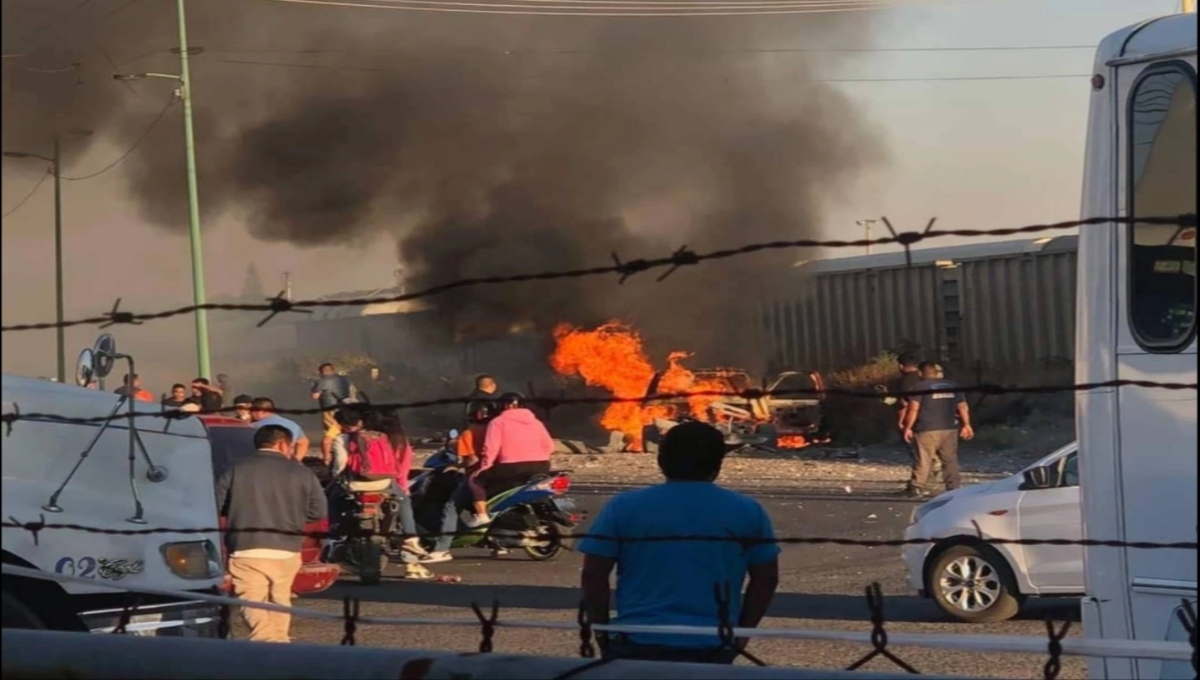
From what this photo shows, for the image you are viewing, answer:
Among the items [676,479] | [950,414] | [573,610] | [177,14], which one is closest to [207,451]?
[676,479]

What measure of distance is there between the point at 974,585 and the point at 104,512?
16.6 ft

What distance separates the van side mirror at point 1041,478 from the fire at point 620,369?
11.3 m

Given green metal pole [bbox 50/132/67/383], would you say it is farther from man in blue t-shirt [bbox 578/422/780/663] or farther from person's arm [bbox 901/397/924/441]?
person's arm [bbox 901/397/924/441]

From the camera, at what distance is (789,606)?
9.31 m

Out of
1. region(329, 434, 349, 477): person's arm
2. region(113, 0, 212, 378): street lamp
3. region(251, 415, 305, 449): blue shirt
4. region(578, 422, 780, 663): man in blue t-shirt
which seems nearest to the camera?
region(578, 422, 780, 663): man in blue t-shirt

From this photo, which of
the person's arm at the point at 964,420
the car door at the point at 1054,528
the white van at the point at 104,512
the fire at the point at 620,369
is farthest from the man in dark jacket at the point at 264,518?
the fire at the point at 620,369

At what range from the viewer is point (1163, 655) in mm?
2473

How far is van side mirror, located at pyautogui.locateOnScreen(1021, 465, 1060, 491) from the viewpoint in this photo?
27.4ft

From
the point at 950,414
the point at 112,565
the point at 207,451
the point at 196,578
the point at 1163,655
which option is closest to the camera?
the point at 1163,655

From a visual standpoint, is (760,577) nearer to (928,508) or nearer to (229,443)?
(928,508)

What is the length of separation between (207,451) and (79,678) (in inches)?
145

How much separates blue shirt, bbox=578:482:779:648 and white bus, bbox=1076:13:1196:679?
113 centimetres

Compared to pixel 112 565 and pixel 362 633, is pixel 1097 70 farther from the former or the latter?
pixel 362 633

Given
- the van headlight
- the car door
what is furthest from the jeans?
the van headlight
